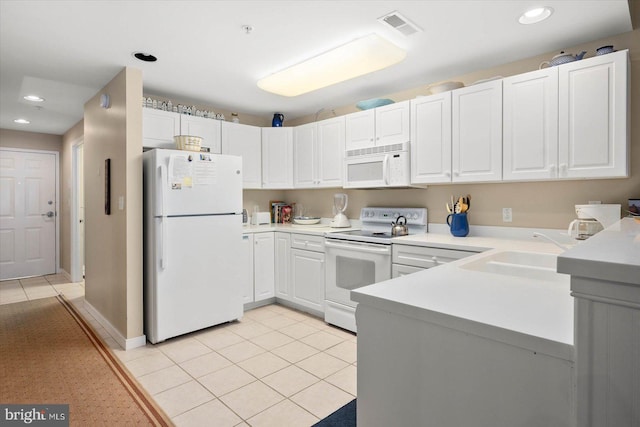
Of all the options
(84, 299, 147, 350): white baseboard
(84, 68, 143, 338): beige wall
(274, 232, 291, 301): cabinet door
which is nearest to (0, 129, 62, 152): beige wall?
(84, 68, 143, 338): beige wall

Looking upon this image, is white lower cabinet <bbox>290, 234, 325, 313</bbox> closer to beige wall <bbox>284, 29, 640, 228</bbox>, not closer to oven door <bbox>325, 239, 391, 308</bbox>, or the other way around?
oven door <bbox>325, 239, 391, 308</bbox>

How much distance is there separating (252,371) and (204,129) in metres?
2.59

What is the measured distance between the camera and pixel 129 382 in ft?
7.86

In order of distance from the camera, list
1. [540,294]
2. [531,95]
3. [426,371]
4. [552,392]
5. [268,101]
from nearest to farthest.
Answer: [552,392] < [426,371] < [540,294] < [531,95] < [268,101]

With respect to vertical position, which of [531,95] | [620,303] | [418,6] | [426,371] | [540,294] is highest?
[418,6]

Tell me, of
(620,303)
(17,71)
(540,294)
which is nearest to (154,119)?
(17,71)

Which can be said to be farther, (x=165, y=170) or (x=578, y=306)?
(x=165, y=170)

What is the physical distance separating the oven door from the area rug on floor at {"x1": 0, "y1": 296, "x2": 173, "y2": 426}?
5.78ft

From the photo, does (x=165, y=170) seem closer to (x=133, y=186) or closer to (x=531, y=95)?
(x=133, y=186)

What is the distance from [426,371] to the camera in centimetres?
98

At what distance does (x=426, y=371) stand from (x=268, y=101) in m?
3.68

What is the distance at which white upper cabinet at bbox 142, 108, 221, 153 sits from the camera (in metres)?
3.44

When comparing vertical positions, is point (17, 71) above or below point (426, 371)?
above

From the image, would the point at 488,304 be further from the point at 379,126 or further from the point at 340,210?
the point at 340,210
